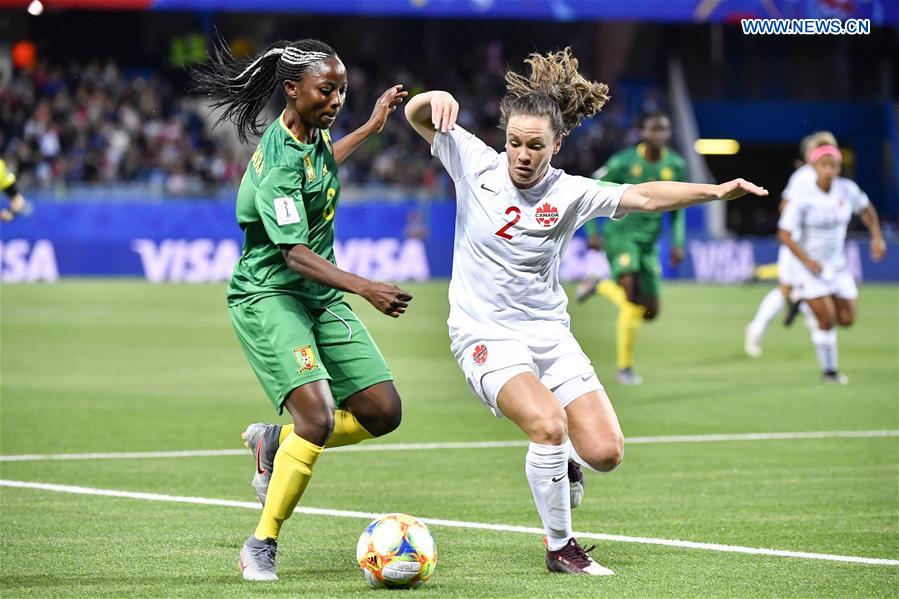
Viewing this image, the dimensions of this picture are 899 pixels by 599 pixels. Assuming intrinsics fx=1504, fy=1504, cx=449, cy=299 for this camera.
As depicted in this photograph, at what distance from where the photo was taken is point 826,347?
15.7 meters

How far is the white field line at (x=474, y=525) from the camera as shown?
7.20 m

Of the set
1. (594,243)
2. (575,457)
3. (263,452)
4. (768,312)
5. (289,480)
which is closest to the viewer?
(289,480)

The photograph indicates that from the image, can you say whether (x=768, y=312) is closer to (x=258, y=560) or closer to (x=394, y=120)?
(x=258, y=560)

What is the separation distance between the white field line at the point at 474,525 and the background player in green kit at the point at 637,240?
296 inches

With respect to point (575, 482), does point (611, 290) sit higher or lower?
higher

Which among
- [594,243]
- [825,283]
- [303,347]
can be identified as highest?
[594,243]

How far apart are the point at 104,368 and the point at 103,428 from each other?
448cm

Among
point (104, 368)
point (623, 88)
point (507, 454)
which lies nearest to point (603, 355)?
point (104, 368)

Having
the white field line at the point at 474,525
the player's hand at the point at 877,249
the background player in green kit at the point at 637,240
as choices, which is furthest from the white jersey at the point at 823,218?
the white field line at the point at 474,525

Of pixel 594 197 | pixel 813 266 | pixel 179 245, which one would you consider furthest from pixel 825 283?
pixel 179 245

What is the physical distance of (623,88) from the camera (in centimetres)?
4222

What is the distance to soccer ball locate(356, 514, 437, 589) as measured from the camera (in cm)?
634

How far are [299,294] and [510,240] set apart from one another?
3.38 ft

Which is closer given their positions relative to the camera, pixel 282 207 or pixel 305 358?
pixel 282 207
